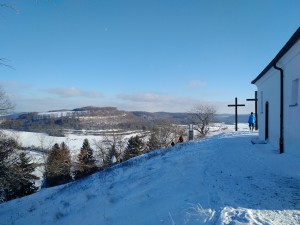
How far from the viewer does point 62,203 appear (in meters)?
12.5

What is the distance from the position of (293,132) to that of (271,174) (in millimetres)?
2864

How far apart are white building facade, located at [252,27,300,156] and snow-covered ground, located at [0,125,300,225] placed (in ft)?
2.29

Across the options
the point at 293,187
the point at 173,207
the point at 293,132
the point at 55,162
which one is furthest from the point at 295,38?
the point at 55,162

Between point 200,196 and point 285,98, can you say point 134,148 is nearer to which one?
point 285,98

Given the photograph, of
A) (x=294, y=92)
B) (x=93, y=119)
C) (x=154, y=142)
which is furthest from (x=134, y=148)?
(x=93, y=119)

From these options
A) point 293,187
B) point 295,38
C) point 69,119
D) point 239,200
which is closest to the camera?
point 239,200

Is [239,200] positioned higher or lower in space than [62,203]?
higher

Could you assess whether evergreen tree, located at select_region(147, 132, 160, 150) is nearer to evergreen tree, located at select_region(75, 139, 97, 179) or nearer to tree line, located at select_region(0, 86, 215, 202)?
tree line, located at select_region(0, 86, 215, 202)

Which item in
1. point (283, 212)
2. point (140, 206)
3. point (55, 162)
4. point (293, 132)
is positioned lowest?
point (55, 162)

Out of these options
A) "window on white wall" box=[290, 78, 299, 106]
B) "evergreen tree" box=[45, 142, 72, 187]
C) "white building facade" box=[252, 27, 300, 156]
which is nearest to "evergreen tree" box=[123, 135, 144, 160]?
"evergreen tree" box=[45, 142, 72, 187]

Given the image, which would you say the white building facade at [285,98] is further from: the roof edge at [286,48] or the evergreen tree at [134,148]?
the evergreen tree at [134,148]

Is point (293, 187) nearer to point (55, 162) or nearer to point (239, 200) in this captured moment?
point (239, 200)

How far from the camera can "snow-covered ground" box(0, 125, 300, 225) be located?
5.63m

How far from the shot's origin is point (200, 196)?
679 cm
